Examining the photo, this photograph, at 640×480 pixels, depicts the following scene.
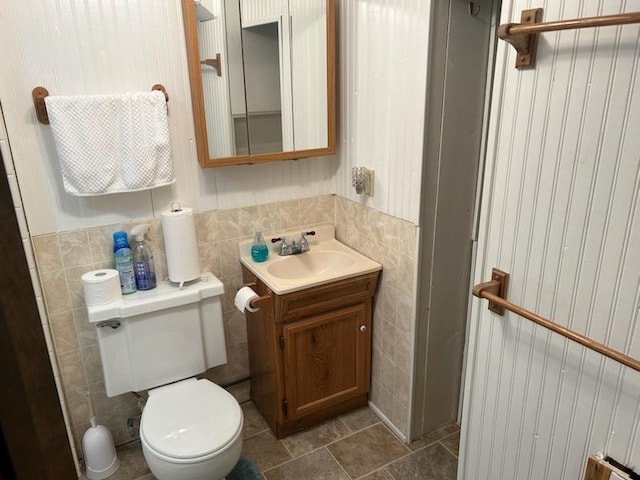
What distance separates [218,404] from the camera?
1851mm

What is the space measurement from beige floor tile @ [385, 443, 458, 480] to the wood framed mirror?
1.48 meters

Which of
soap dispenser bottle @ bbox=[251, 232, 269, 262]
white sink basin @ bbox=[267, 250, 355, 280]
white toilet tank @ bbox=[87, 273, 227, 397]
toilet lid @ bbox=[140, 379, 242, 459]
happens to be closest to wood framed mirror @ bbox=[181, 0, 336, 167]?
soap dispenser bottle @ bbox=[251, 232, 269, 262]

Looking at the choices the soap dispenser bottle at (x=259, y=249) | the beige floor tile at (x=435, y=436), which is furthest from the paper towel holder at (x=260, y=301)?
the beige floor tile at (x=435, y=436)

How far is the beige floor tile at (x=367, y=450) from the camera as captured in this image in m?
2.11

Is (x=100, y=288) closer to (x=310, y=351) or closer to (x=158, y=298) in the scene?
(x=158, y=298)

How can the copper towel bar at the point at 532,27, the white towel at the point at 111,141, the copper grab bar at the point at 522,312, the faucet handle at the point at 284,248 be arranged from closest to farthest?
the copper towel bar at the point at 532,27
the copper grab bar at the point at 522,312
the white towel at the point at 111,141
the faucet handle at the point at 284,248

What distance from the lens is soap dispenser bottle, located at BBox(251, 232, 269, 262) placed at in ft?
7.36

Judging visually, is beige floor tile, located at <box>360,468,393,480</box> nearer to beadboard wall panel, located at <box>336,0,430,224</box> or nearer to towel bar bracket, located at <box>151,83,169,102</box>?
beadboard wall panel, located at <box>336,0,430,224</box>

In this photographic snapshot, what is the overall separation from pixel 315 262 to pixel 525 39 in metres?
1.45

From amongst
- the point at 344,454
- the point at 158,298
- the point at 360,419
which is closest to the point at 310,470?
the point at 344,454

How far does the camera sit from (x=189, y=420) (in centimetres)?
177

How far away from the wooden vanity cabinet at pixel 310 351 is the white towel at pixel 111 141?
2.25ft

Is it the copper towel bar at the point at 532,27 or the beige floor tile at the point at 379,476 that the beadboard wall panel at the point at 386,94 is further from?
the beige floor tile at the point at 379,476

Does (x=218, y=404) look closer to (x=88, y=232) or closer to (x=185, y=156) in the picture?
(x=88, y=232)
